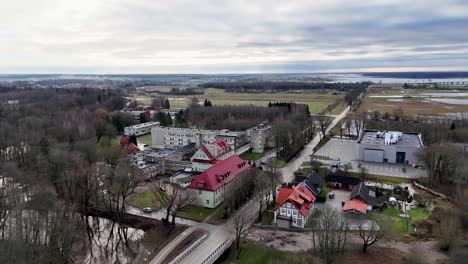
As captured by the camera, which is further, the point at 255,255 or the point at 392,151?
the point at 392,151

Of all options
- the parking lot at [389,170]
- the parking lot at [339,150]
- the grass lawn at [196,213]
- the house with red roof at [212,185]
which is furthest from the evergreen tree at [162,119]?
the grass lawn at [196,213]

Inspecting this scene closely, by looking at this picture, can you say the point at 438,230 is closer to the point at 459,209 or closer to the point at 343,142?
the point at 459,209

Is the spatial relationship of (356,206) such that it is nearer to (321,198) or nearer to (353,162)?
(321,198)

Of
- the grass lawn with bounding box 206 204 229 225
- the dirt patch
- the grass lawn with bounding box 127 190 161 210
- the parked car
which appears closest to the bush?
the dirt patch

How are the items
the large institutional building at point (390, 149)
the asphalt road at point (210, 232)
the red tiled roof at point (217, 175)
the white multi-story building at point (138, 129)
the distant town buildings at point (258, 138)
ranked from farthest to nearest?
the white multi-story building at point (138, 129) < the distant town buildings at point (258, 138) < the large institutional building at point (390, 149) < the red tiled roof at point (217, 175) < the asphalt road at point (210, 232)

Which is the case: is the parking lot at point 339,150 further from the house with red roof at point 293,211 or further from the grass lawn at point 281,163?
the house with red roof at point 293,211

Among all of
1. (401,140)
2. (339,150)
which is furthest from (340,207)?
(401,140)

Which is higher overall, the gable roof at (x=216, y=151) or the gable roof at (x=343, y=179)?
the gable roof at (x=216, y=151)
